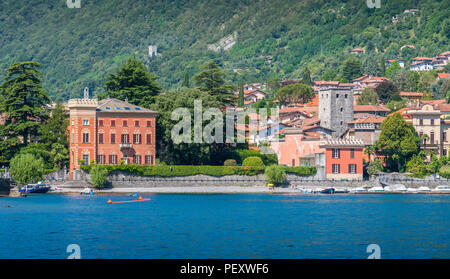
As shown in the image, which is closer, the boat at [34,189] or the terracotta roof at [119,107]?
the boat at [34,189]

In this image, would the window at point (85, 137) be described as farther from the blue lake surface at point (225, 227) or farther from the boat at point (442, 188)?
the boat at point (442, 188)

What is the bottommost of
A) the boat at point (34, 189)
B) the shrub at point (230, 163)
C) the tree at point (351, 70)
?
the boat at point (34, 189)

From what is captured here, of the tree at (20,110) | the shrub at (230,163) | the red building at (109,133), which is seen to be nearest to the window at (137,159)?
the red building at (109,133)

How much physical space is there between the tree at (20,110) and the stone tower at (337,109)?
33.1 meters

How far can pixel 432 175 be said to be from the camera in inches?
3583

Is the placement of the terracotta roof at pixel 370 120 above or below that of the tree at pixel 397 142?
above

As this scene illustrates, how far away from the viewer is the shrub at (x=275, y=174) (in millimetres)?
86188

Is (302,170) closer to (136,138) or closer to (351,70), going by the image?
(136,138)

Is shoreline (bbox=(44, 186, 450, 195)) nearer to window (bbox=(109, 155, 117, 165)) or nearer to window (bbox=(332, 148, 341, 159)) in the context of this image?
window (bbox=(109, 155, 117, 165))

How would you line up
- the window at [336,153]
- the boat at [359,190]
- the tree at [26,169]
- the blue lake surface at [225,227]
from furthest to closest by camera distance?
the window at [336,153] → the boat at [359,190] → the tree at [26,169] → the blue lake surface at [225,227]

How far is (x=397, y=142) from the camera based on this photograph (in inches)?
3617

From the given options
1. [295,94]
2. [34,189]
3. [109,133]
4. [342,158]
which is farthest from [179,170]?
[295,94]

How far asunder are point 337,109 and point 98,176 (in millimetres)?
34579
